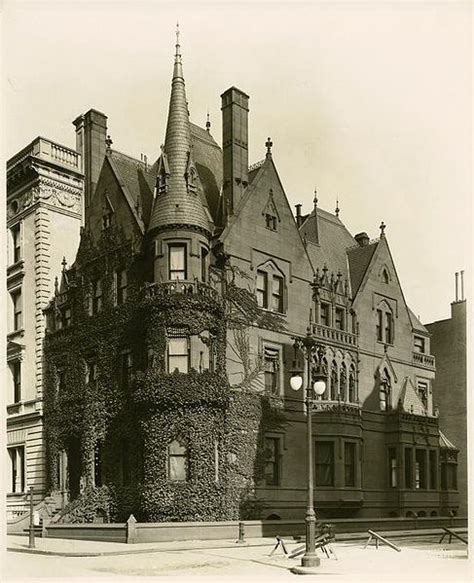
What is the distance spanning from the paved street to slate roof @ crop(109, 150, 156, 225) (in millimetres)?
17995

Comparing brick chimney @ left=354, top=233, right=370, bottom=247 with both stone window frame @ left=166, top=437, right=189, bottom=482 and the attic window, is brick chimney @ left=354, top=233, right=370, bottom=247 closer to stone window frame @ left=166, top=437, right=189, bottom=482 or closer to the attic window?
the attic window

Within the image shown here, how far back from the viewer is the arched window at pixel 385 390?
147ft

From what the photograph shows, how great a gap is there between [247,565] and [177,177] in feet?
61.2

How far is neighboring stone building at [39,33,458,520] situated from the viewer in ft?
111

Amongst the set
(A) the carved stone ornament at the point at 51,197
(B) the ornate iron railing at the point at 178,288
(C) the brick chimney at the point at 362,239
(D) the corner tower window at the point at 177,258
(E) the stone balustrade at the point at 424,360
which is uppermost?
(A) the carved stone ornament at the point at 51,197

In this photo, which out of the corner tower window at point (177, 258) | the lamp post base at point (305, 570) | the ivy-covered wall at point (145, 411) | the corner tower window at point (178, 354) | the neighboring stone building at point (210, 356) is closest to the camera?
the lamp post base at point (305, 570)

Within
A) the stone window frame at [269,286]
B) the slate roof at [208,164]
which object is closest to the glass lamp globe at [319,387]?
the stone window frame at [269,286]

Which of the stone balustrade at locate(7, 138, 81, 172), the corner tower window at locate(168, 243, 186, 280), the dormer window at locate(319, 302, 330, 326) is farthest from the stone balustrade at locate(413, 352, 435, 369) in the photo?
the stone balustrade at locate(7, 138, 81, 172)

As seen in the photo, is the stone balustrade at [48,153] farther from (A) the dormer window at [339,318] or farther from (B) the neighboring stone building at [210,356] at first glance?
(A) the dormer window at [339,318]

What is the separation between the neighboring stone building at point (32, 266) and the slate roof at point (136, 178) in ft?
9.24

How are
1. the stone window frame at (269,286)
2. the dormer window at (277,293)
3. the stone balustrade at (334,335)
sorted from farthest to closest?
the stone balustrade at (334,335) → the dormer window at (277,293) → the stone window frame at (269,286)

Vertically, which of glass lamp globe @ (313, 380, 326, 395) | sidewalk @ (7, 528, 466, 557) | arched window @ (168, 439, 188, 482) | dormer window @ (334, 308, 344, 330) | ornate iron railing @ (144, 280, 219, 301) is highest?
ornate iron railing @ (144, 280, 219, 301)

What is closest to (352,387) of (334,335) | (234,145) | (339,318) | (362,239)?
(334,335)

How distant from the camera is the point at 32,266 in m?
41.0
